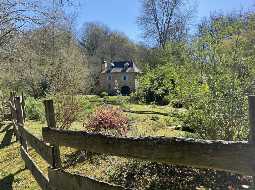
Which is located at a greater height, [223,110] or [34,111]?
[223,110]

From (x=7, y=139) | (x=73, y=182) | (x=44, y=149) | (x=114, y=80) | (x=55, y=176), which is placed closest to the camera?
(x=73, y=182)

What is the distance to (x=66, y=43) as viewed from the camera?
4356 cm

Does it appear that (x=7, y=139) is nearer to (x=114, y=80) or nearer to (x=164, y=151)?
(x=164, y=151)

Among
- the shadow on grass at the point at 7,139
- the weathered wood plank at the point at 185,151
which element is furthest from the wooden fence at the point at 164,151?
the shadow on grass at the point at 7,139

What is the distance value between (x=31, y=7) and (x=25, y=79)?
25.5 m

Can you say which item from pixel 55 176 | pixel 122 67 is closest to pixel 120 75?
pixel 122 67

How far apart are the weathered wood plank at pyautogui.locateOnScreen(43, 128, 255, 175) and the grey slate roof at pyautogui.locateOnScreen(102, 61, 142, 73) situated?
229ft

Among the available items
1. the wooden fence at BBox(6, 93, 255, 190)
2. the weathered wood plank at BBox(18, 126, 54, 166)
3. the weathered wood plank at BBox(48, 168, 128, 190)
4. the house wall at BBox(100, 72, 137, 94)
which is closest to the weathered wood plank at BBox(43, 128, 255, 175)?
the wooden fence at BBox(6, 93, 255, 190)

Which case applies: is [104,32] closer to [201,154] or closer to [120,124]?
[120,124]

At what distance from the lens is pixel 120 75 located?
76625 mm

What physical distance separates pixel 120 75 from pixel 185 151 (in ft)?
241

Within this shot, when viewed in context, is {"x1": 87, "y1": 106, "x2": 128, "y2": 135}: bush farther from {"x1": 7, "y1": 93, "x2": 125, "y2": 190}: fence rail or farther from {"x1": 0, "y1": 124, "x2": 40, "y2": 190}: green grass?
{"x1": 7, "y1": 93, "x2": 125, "y2": 190}: fence rail

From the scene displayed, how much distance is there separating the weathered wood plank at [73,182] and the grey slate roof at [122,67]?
68.6 m

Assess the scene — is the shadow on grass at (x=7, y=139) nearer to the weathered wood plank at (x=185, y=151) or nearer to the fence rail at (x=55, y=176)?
the fence rail at (x=55, y=176)
